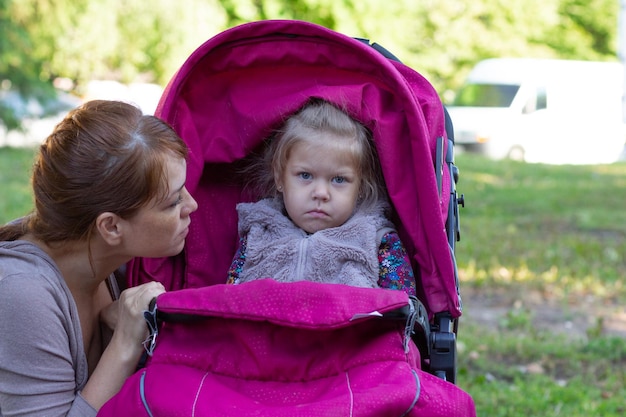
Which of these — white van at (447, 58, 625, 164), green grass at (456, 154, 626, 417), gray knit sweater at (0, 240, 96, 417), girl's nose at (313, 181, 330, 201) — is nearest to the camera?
gray knit sweater at (0, 240, 96, 417)

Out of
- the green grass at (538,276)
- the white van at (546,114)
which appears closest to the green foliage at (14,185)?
the green grass at (538,276)

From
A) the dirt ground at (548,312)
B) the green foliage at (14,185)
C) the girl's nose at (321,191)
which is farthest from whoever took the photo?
the green foliage at (14,185)

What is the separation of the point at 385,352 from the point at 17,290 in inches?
39.1

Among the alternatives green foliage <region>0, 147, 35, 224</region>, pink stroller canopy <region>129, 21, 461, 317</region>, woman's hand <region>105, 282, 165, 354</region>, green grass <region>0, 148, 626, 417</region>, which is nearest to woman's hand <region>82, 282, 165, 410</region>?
woman's hand <region>105, 282, 165, 354</region>

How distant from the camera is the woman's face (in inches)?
95.6

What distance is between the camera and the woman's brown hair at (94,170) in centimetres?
231

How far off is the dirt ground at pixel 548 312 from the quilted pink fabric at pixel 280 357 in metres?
3.09

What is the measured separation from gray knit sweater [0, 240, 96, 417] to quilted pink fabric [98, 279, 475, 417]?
0.66 ft

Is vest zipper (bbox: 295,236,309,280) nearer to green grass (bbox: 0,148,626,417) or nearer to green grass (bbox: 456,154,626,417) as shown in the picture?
green grass (bbox: 0,148,626,417)

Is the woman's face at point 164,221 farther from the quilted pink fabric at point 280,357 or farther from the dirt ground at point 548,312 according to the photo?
the dirt ground at point 548,312

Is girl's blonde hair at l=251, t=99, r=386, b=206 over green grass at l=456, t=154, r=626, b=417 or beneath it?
over

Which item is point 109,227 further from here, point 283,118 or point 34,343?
point 283,118

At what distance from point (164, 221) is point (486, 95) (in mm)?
16622

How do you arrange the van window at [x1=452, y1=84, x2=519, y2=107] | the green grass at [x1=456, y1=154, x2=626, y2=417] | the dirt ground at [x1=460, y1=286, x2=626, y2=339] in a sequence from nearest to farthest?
the green grass at [x1=456, y1=154, x2=626, y2=417], the dirt ground at [x1=460, y1=286, x2=626, y2=339], the van window at [x1=452, y1=84, x2=519, y2=107]
